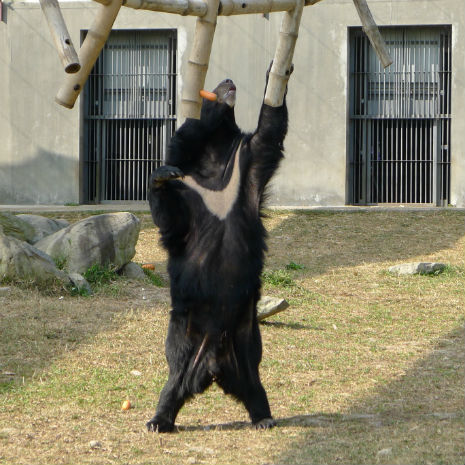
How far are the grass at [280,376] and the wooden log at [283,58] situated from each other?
6.68 ft

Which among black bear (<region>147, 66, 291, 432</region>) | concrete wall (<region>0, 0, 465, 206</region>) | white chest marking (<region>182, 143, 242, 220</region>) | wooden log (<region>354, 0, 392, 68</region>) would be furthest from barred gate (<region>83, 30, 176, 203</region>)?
black bear (<region>147, 66, 291, 432</region>)

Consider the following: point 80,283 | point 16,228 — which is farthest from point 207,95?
point 16,228

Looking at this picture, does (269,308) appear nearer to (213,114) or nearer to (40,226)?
(213,114)

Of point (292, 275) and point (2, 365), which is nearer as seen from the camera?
point (2, 365)

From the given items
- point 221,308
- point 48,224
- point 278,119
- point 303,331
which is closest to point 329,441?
point 221,308

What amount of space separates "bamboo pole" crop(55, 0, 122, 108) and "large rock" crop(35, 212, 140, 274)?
238 inches

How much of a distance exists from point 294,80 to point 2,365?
1370cm

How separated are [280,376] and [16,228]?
531 cm

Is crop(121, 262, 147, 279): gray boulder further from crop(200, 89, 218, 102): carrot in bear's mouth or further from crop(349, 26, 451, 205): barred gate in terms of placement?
crop(349, 26, 451, 205): barred gate

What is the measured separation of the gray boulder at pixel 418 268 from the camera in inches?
471

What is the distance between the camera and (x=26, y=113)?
67.9ft

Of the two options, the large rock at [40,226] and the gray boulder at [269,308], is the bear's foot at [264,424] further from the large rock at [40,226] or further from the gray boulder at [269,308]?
the large rock at [40,226]

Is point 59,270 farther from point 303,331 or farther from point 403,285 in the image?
point 403,285

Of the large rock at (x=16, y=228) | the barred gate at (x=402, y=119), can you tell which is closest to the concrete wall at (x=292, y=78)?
the barred gate at (x=402, y=119)
